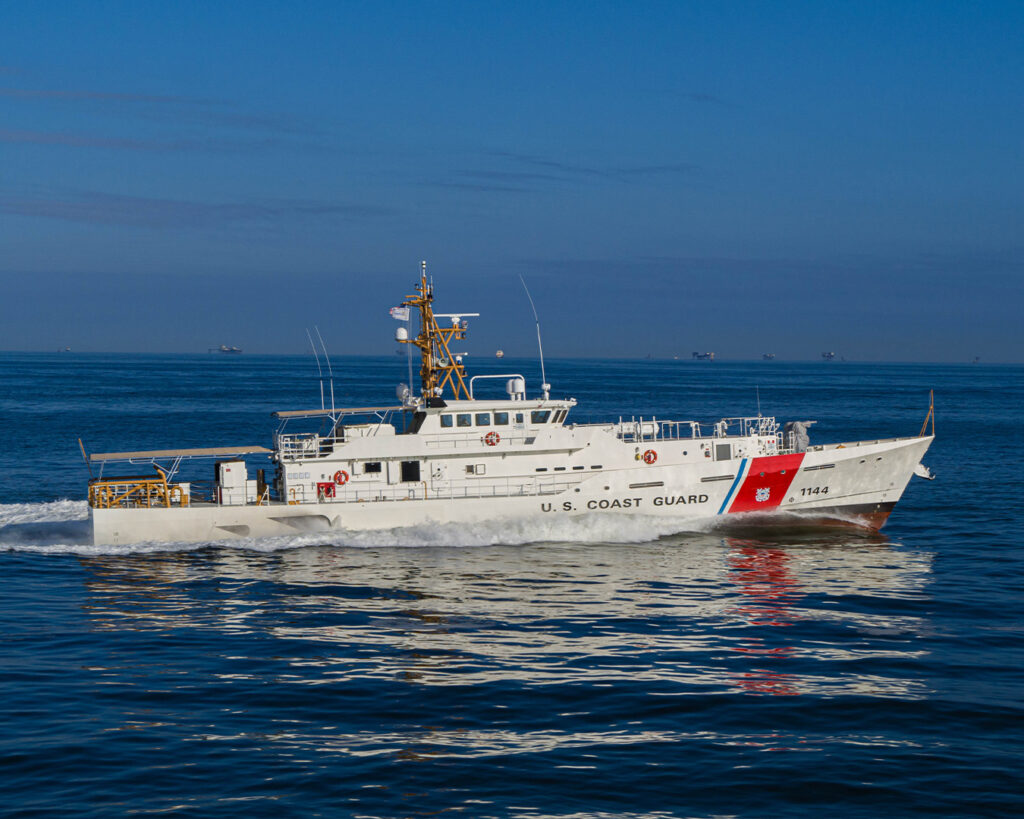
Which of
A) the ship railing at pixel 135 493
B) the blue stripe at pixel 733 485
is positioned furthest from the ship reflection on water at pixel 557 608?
the ship railing at pixel 135 493

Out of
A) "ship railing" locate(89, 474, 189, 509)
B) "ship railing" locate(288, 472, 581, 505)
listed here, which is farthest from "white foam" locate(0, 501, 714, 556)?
"ship railing" locate(89, 474, 189, 509)

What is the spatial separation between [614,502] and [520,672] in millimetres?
12754

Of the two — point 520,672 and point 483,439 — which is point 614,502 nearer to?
point 483,439

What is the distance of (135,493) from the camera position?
2892 cm

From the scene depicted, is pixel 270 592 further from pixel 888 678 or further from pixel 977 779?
pixel 977 779

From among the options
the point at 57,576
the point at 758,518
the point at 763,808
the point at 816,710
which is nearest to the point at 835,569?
the point at 758,518

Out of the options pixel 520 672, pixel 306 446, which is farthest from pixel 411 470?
pixel 520 672

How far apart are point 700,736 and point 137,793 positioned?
7.95 meters

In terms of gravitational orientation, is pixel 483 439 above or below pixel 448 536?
above

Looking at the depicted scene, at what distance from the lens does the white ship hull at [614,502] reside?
28.5 meters

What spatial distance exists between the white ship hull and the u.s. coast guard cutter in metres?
0.04

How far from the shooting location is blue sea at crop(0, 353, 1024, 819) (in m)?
12.5

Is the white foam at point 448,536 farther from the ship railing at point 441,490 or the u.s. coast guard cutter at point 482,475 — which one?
the ship railing at point 441,490

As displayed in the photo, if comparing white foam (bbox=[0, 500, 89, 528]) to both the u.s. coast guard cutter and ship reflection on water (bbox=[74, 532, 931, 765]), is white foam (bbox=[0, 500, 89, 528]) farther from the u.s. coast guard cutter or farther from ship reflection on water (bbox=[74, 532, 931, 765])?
ship reflection on water (bbox=[74, 532, 931, 765])
